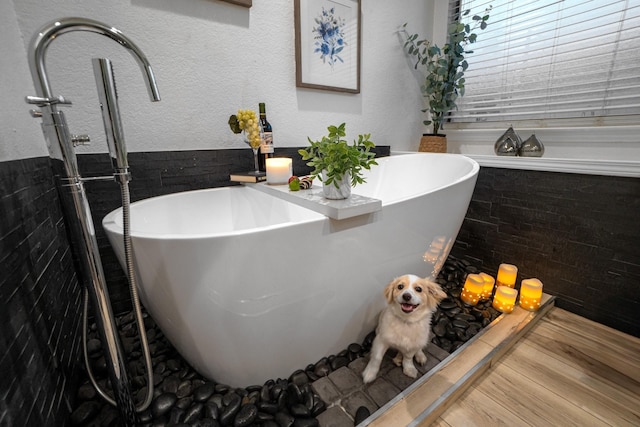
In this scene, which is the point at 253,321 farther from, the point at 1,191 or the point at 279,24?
the point at 279,24

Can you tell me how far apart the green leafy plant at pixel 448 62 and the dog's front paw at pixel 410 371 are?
1.75 metres

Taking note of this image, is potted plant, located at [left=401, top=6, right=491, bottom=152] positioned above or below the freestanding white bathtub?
above

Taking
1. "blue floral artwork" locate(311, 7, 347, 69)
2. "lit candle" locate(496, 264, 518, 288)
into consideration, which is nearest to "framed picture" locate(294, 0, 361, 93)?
"blue floral artwork" locate(311, 7, 347, 69)

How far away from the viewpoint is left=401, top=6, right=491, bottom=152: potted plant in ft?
6.13

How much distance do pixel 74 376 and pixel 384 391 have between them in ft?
3.25

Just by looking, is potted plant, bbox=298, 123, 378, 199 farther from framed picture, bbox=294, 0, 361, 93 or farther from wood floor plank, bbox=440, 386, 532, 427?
framed picture, bbox=294, 0, 361, 93

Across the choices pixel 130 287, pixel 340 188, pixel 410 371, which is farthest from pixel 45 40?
pixel 410 371

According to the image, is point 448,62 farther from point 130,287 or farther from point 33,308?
point 33,308

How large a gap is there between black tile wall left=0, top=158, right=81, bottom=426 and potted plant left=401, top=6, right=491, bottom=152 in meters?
2.19

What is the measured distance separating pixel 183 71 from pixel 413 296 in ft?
4.61

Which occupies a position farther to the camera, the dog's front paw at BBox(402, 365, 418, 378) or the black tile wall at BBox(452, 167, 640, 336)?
the black tile wall at BBox(452, 167, 640, 336)

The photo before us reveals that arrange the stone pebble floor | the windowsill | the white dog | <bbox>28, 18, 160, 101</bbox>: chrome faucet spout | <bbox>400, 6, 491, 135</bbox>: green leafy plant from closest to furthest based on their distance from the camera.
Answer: <bbox>28, 18, 160, 101</bbox>: chrome faucet spout
the stone pebble floor
the white dog
the windowsill
<bbox>400, 6, 491, 135</bbox>: green leafy plant

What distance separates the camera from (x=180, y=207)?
1212 mm

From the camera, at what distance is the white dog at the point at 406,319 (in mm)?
887
